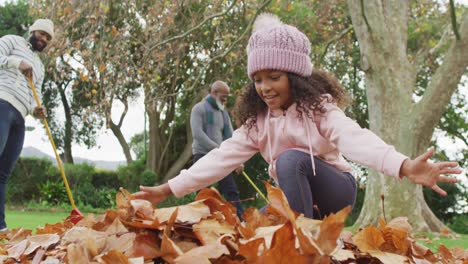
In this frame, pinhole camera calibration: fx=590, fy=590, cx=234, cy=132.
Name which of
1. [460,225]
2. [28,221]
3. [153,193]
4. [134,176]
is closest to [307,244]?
[153,193]

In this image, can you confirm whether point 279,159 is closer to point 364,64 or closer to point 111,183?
point 364,64

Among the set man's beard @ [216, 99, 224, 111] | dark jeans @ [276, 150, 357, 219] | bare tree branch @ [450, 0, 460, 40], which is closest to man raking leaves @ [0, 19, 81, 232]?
man's beard @ [216, 99, 224, 111]

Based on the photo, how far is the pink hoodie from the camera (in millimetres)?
2379

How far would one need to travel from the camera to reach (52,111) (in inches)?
830

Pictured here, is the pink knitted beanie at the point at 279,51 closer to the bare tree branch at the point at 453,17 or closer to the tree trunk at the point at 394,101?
the bare tree branch at the point at 453,17

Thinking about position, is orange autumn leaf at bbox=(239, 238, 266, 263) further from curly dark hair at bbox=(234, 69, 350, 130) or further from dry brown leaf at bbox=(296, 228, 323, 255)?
curly dark hair at bbox=(234, 69, 350, 130)

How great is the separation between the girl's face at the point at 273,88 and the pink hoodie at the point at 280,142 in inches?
2.5

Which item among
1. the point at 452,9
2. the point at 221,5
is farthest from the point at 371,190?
the point at 221,5

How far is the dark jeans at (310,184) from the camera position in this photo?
2426 millimetres

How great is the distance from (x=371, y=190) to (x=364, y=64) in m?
1.75

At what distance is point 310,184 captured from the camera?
2.60 m

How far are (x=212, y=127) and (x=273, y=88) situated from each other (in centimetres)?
398

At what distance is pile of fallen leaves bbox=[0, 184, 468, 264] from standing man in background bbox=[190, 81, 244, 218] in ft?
15.3

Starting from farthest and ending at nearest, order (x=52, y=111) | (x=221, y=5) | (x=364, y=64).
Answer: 1. (x=52, y=111)
2. (x=221, y=5)
3. (x=364, y=64)
